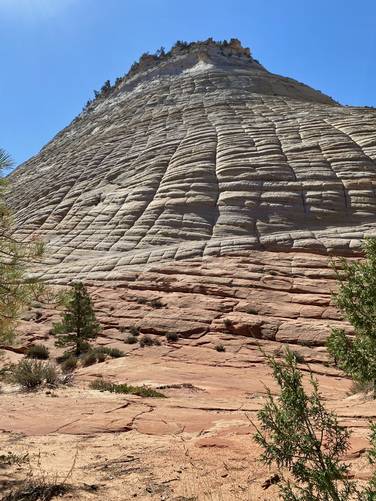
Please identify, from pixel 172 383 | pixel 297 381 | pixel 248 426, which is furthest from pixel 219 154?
pixel 297 381

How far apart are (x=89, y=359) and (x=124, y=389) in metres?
4.12

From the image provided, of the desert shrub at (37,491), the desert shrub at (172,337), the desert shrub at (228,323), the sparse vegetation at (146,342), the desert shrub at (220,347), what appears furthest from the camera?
the desert shrub at (228,323)

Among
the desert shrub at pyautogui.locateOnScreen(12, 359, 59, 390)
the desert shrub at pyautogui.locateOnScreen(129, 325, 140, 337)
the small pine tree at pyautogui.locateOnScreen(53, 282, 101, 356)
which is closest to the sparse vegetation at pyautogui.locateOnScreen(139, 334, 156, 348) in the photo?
the desert shrub at pyautogui.locateOnScreen(129, 325, 140, 337)

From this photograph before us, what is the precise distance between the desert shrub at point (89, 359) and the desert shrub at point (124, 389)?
116 inches

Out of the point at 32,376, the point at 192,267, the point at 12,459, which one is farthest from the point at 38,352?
the point at 12,459

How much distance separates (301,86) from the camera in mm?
54781

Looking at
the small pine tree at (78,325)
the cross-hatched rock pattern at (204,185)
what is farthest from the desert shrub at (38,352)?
the cross-hatched rock pattern at (204,185)

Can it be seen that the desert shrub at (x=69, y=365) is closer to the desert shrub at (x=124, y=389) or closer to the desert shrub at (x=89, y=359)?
the desert shrub at (x=89, y=359)

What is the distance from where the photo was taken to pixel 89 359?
13617 millimetres

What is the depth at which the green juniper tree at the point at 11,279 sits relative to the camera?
605cm

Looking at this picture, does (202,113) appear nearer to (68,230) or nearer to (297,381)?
(68,230)

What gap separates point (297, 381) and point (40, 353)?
504 inches

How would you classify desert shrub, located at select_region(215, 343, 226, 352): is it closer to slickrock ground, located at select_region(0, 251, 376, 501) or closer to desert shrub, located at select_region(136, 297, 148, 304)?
slickrock ground, located at select_region(0, 251, 376, 501)

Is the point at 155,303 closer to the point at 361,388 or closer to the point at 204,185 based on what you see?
the point at 204,185
